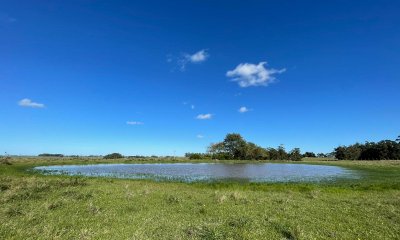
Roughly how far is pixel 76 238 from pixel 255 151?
533 ft

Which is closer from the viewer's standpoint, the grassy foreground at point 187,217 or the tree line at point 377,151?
the grassy foreground at point 187,217

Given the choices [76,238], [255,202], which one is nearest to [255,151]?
[255,202]

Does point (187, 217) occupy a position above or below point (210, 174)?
below

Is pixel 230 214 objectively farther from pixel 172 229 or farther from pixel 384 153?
pixel 384 153

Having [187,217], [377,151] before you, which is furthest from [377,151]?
[187,217]

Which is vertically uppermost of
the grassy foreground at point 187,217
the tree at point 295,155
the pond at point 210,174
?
the tree at point 295,155

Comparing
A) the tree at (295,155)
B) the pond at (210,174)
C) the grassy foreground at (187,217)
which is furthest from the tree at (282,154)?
the grassy foreground at (187,217)

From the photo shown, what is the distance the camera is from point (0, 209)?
57.5 ft

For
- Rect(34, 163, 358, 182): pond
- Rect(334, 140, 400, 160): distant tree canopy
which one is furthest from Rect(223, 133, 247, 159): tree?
Rect(34, 163, 358, 182): pond

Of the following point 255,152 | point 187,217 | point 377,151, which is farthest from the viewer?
point 377,151

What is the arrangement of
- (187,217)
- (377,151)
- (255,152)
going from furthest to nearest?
(377,151) → (255,152) → (187,217)

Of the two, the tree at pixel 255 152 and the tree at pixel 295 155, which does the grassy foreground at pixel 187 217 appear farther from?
the tree at pixel 295 155

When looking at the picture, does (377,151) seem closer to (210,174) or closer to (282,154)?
(282,154)

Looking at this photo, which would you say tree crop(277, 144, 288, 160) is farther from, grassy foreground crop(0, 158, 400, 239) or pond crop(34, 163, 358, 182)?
grassy foreground crop(0, 158, 400, 239)
